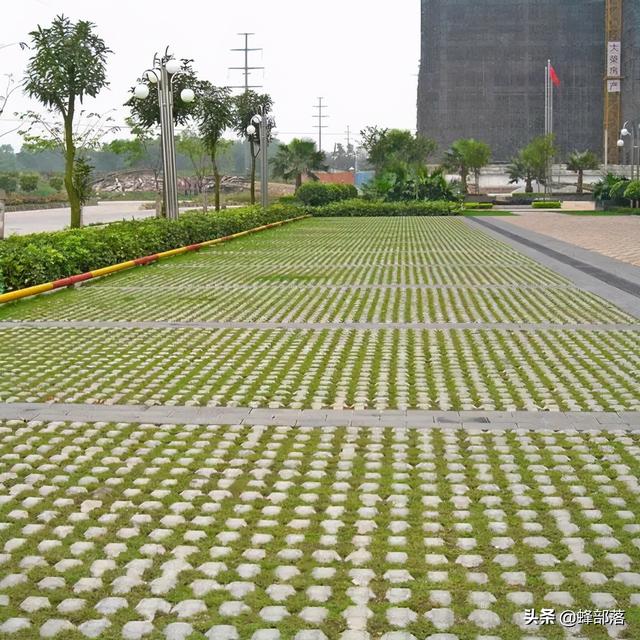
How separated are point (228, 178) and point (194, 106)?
71.0 m

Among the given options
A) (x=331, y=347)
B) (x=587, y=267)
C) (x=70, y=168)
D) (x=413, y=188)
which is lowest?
(x=331, y=347)

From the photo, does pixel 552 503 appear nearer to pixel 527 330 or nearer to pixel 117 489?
pixel 117 489

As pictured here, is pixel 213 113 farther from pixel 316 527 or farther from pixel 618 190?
pixel 316 527

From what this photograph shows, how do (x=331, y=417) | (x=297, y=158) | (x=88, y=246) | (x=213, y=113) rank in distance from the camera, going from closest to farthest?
(x=331, y=417), (x=88, y=246), (x=213, y=113), (x=297, y=158)

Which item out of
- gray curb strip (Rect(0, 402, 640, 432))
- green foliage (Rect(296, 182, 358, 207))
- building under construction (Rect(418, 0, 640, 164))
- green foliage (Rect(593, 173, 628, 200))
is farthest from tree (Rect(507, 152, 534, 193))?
gray curb strip (Rect(0, 402, 640, 432))

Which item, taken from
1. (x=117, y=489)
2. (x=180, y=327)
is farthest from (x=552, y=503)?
(x=180, y=327)

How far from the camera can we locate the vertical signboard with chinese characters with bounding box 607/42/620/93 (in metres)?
80.2

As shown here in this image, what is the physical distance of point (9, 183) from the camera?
8519 centimetres

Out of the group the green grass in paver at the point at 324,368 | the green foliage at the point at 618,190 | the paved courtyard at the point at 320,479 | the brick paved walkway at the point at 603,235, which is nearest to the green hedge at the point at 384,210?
the green foliage at the point at 618,190

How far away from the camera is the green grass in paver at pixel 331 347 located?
6746 millimetres

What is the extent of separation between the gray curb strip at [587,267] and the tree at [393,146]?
5161 cm

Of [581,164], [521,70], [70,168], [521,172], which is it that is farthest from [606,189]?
[521,70]

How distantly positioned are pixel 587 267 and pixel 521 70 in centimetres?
7014

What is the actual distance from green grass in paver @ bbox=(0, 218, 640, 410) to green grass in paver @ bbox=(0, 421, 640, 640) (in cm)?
100
